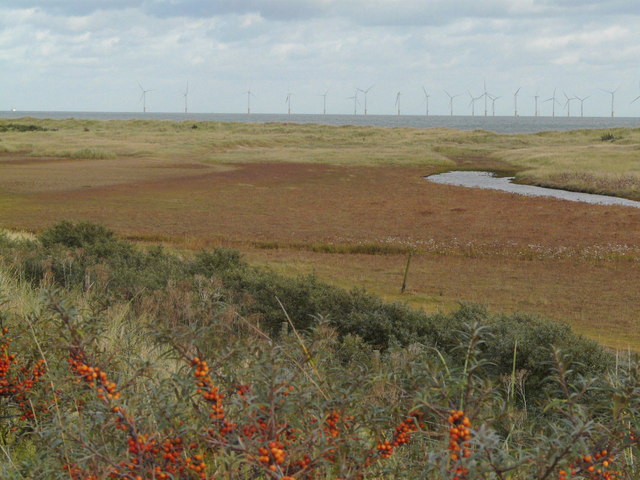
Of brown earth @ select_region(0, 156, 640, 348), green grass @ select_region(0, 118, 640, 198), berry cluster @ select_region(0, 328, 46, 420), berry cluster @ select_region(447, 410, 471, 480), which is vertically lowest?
brown earth @ select_region(0, 156, 640, 348)

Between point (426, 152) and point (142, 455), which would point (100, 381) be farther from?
point (426, 152)

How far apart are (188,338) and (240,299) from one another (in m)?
11.8

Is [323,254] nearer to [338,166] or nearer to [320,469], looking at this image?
[320,469]

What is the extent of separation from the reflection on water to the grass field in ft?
7.07

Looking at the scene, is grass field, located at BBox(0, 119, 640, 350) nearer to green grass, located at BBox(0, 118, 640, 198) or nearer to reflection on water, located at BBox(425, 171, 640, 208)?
green grass, located at BBox(0, 118, 640, 198)

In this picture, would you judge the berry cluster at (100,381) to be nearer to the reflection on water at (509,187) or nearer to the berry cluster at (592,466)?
the berry cluster at (592,466)

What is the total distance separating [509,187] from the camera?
2256 inches

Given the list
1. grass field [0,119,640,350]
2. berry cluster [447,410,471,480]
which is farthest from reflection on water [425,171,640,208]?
berry cluster [447,410,471,480]

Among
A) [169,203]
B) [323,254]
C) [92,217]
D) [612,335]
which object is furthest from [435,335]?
[169,203]

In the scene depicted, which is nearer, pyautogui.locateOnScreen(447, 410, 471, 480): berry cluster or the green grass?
pyautogui.locateOnScreen(447, 410, 471, 480): berry cluster

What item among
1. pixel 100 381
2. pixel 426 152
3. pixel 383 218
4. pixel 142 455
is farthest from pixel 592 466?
pixel 426 152

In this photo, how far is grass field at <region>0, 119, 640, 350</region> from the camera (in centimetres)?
2339

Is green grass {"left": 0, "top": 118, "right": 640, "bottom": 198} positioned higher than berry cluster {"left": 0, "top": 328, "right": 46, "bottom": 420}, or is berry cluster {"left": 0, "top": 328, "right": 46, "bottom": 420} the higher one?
green grass {"left": 0, "top": 118, "right": 640, "bottom": 198}

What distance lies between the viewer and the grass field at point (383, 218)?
23391 millimetres
